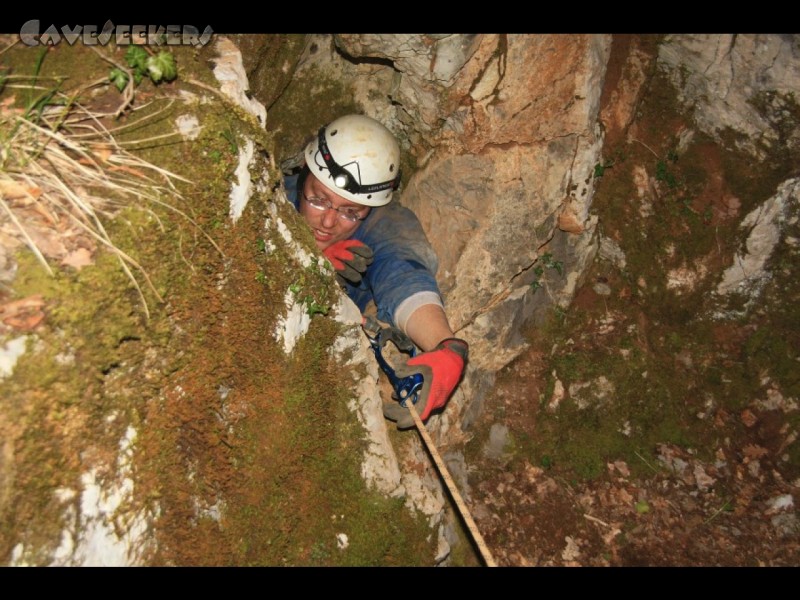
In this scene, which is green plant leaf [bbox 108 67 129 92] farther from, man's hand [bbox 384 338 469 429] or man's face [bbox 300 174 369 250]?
man's hand [bbox 384 338 469 429]

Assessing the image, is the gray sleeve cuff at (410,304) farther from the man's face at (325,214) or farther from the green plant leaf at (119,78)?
the green plant leaf at (119,78)

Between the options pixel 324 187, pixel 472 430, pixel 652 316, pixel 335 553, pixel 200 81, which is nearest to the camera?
pixel 200 81

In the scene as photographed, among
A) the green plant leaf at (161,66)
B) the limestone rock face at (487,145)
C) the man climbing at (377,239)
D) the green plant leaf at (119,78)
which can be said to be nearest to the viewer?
the green plant leaf at (119,78)

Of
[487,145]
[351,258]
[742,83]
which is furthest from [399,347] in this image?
[742,83]

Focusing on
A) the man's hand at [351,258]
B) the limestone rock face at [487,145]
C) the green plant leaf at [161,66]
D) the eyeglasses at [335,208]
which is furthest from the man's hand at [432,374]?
the green plant leaf at [161,66]

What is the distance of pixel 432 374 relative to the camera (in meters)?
4.20

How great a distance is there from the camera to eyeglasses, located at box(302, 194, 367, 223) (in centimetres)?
519

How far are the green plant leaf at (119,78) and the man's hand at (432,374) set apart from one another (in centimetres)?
277

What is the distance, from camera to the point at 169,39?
3059 millimetres

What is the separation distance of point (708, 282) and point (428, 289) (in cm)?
423

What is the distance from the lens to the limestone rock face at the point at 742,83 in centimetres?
609

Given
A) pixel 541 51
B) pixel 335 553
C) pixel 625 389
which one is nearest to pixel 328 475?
pixel 335 553

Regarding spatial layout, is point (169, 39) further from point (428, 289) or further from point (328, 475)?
point (328, 475)

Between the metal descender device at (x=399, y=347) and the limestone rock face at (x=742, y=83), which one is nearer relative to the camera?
the metal descender device at (x=399, y=347)
